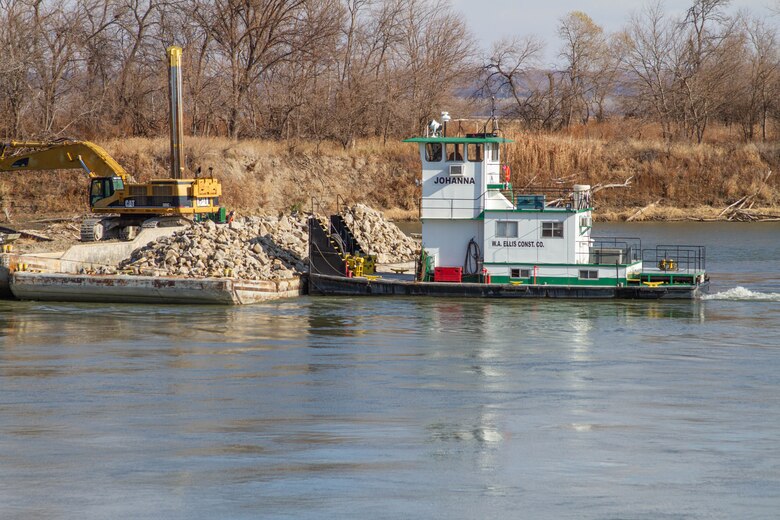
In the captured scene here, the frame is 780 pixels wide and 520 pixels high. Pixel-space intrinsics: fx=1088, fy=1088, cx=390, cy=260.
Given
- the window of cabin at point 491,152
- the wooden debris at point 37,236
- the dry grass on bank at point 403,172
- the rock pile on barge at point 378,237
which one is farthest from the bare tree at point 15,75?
the window of cabin at point 491,152

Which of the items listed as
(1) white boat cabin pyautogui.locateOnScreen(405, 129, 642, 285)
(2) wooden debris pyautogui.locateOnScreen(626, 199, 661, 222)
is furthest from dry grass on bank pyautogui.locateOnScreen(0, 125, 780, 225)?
(1) white boat cabin pyautogui.locateOnScreen(405, 129, 642, 285)

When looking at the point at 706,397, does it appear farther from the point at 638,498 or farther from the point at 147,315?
the point at 147,315

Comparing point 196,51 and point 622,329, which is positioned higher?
point 196,51

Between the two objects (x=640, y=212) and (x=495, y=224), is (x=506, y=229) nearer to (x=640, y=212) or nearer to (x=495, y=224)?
(x=495, y=224)

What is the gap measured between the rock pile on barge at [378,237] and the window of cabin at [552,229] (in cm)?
760

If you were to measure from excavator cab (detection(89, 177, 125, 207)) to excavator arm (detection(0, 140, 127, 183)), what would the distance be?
0.81 m

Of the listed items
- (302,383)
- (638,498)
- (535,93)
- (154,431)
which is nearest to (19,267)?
(302,383)

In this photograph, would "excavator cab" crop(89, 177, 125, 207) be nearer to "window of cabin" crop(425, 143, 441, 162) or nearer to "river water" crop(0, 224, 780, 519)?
"river water" crop(0, 224, 780, 519)

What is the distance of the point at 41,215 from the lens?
59.2 m

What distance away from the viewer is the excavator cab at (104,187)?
40.0 metres

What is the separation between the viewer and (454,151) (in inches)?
1250

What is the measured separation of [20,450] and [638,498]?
875cm

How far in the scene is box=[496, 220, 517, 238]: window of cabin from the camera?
31344 millimetres

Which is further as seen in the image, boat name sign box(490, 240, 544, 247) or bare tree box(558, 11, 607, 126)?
bare tree box(558, 11, 607, 126)
